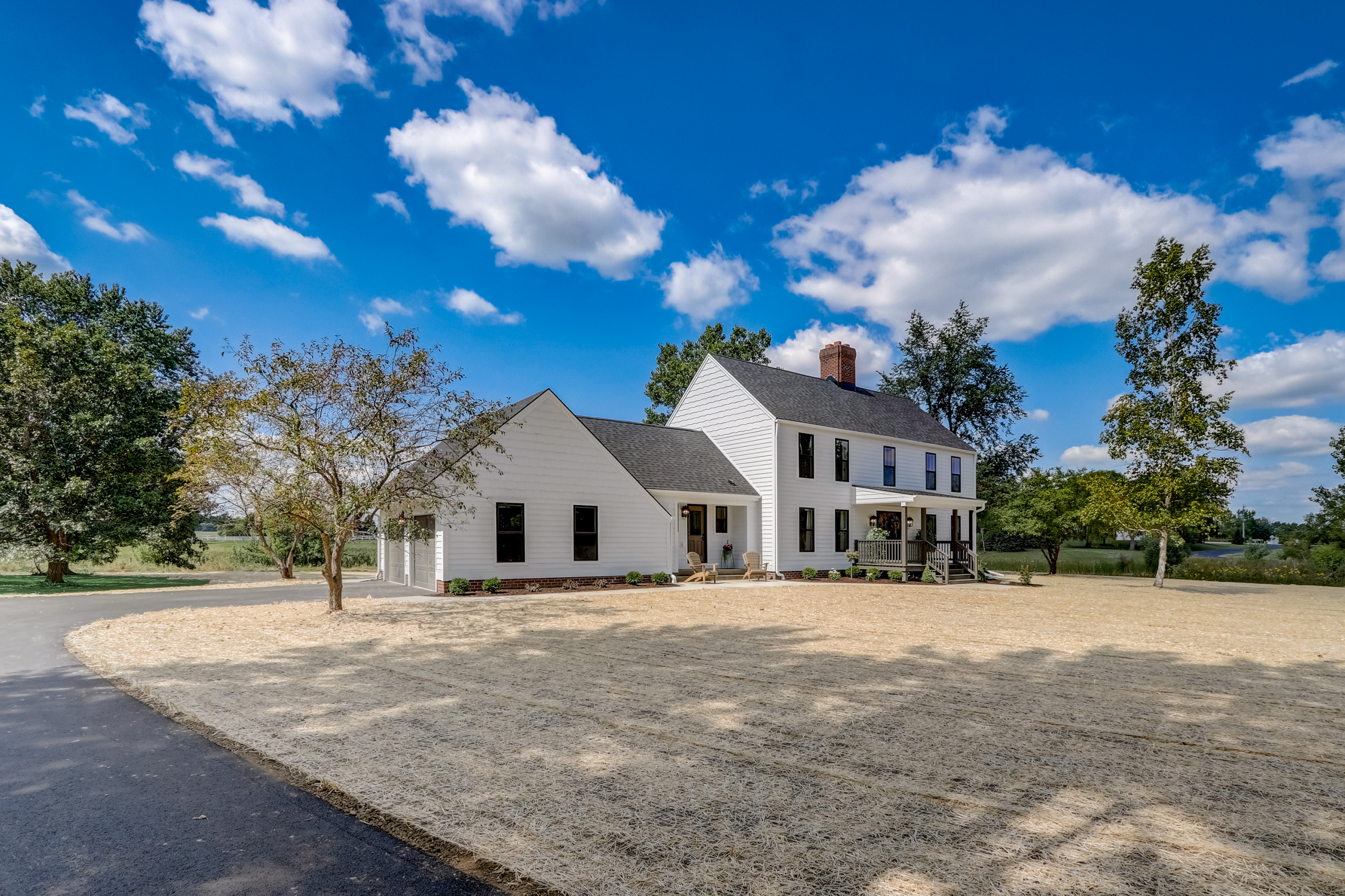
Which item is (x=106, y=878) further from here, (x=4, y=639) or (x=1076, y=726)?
(x=4, y=639)

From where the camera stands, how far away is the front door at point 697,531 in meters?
24.2

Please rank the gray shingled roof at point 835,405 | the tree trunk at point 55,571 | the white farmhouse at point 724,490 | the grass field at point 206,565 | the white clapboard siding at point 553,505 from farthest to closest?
the grass field at point 206,565
the gray shingled roof at point 835,405
the tree trunk at point 55,571
the white farmhouse at point 724,490
the white clapboard siding at point 553,505

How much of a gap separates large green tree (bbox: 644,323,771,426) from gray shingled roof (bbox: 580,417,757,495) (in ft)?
43.8

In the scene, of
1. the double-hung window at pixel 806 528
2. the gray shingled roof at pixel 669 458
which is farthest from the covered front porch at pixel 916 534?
the gray shingled roof at pixel 669 458

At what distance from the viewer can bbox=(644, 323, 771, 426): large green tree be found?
39.5 meters

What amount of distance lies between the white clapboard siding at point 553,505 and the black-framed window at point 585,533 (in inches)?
5.6

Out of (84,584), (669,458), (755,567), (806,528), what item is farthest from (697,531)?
(84,584)

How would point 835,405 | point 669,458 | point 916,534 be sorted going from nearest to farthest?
point 669,458
point 835,405
point 916,534

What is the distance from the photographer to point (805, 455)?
2481 cm

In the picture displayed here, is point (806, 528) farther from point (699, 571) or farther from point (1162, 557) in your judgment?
point (1162, 557)

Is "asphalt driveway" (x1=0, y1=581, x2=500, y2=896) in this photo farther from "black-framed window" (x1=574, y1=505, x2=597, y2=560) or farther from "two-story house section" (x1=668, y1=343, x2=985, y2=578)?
"two-story house section" (x1=668, y1=343, x2=985, y2=578)

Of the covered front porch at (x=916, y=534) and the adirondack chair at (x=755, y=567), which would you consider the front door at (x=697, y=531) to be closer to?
the adirondack chair at (x=755, y=567)

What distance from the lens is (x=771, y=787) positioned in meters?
Result: 4.37

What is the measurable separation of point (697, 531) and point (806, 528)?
A: 4070 millimetres
